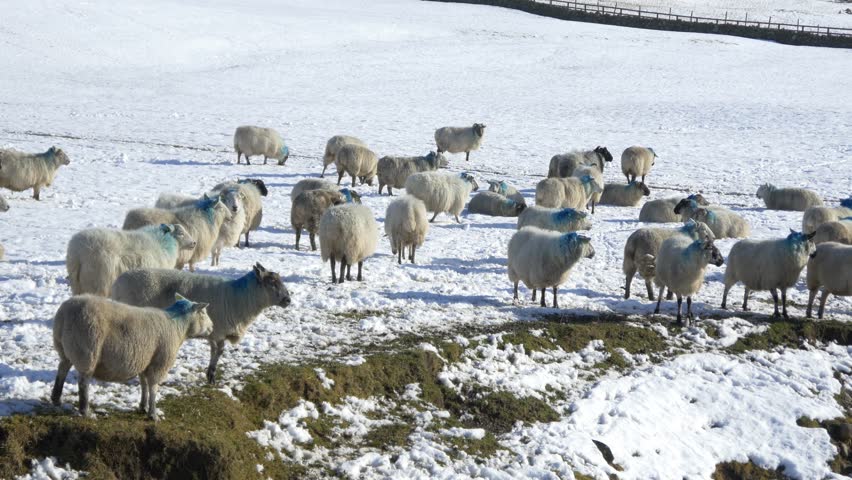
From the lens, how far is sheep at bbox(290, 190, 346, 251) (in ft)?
56.1

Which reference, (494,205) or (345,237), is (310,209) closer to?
(345,237)

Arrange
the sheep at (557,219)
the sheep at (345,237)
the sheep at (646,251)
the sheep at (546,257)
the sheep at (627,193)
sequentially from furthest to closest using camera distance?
the sheep at (627,193) < the sheep at (557,219) < the sheep at (646,251) < the sheep at (345,237) < the sheep at (546,257)

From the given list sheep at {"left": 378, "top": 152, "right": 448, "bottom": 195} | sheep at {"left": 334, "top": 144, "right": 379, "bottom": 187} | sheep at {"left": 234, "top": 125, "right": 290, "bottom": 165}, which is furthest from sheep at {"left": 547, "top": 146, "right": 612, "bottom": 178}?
sheep at {"left": 234, "top": 125, "right": 290, "bottom": 165}

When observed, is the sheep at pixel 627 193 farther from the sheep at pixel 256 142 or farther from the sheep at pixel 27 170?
the sheep at pixel 27 170

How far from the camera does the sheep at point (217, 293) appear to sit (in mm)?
9836

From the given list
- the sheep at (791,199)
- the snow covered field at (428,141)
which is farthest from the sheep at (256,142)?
the sheep at (791,199)

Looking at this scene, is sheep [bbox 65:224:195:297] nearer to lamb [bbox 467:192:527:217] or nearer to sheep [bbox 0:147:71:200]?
sheep [bbox 0:147:71:200]

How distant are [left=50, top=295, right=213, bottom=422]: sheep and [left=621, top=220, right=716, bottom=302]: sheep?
8.71m

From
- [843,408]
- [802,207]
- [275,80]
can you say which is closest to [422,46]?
[275,80]

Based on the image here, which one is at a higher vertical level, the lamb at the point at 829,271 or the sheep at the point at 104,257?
the sheep at the point at 104,257

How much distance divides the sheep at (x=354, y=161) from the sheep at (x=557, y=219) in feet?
23.2

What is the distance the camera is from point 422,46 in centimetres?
5894

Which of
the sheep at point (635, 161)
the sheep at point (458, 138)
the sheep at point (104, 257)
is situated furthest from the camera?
the sheep at point (458, 138)

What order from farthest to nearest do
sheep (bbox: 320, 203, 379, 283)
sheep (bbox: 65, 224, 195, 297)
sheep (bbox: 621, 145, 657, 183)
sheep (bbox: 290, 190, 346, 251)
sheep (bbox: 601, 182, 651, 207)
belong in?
sheep (bbox: 621, 145, 657, 183) → sheep (bbox: 601, 182, 651, 207) → sheep (bbox: 290, 190, 346, 251) → sheep (bbox: 320, 203, 379, 283) → sheep (bbox: 65, 224, 195, 297)
